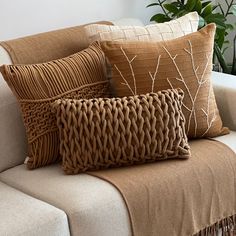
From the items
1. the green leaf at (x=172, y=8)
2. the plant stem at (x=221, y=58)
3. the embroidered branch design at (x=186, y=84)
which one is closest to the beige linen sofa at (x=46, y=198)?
the embroidered branch design at (x=186, y=84)

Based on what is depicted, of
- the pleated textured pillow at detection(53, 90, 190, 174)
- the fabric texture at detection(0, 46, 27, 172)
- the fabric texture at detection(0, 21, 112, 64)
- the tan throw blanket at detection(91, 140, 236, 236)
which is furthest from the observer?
the fabric texture at detection(0, 21, 112, 64)

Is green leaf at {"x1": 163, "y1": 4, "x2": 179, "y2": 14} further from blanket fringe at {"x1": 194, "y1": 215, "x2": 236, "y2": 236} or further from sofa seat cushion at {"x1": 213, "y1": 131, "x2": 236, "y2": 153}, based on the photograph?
blanket fringe at {"x1": 194, "y1": 215, "x2": 236, "y2": 236}

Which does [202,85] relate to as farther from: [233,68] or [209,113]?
[233,68]

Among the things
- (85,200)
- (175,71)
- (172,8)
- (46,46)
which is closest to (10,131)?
(46,46)

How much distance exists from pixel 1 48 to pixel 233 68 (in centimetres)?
136

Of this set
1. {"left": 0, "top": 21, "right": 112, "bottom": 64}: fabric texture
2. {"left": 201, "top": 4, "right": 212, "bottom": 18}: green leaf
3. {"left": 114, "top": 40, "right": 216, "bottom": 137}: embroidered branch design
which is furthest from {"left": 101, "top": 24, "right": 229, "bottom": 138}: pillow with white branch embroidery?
{"left": 201, "top": 4, "right": 212, "bottom": 18}: green leaf

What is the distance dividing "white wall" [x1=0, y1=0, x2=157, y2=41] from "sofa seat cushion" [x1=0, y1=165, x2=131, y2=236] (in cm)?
94

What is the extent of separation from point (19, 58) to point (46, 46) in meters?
0.13

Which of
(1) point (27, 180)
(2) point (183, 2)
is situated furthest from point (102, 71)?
(2) point (183, 2)

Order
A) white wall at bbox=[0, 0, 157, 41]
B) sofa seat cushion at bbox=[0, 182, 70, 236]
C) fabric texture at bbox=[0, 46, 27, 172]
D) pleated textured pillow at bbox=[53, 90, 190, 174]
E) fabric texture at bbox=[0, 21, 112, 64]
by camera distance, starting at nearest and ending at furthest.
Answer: sofa seat cushion at bbox=[0, 182, 70, 236] < pleated textured pillow at bbox=[53, 90, 190, 174] < fabric texture at bbox=[0, 46, 27, 172] < fabric texture at bbox=[0, 21, 112, 64] < white wall at bbox=[0, 0, 157, 41]

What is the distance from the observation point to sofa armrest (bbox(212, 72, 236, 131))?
2211 mm

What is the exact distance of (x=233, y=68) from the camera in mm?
2943

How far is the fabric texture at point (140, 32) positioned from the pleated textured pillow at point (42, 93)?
0.24 metres

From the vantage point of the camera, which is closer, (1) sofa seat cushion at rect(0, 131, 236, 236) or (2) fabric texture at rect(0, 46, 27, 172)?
(1) sofa seat cushion at rect(0, 131, 236, 236)
